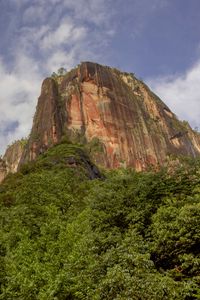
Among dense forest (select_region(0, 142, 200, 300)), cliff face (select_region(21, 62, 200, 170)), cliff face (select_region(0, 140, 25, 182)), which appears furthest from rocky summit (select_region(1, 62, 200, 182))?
dense forest (select_region(0, 142, 200, 300))

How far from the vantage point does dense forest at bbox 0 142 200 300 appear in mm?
15047

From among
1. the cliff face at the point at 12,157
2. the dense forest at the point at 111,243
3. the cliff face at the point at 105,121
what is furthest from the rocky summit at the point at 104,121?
the dense forest at the point at 111,243

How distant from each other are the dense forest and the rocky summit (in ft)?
156

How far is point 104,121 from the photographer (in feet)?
281

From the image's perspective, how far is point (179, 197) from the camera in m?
25.3

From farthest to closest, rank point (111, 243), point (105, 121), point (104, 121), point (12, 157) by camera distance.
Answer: point (12, 157), point (105, 121), point (104, 121), point (111, 243)

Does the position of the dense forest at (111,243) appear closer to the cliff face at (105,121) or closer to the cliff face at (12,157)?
the cliff face at (105,121)

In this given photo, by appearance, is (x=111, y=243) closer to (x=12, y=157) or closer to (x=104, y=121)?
(x=104, y=121)

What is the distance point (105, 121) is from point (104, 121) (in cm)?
29

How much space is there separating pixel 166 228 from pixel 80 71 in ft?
250

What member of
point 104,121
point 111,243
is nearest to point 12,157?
point 104,121

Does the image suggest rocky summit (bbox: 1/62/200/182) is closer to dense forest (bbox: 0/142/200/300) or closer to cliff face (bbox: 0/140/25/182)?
cliff face (bbox: 0/140/25/182)

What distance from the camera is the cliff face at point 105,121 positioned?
81.8 meters

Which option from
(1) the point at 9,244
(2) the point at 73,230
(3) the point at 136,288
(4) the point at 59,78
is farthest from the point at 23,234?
(4) the point at 59,78
